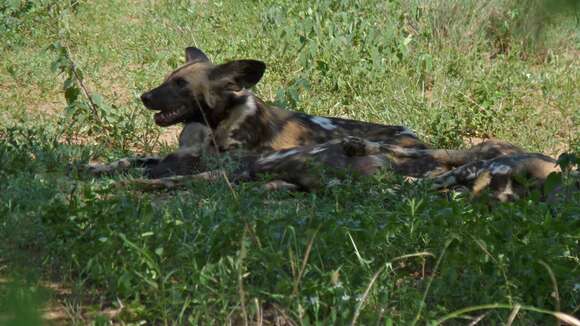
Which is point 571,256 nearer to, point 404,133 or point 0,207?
point 0,207

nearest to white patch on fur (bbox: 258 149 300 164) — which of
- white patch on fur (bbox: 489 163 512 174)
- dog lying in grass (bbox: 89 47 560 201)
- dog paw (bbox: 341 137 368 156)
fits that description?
dog lying in grass (bbox: 89 47 560 201)

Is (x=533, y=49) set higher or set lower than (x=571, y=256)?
lower

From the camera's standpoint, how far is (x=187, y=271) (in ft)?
10.2

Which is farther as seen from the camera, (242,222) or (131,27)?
(131,27)

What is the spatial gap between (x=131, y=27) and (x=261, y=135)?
422 centimetres

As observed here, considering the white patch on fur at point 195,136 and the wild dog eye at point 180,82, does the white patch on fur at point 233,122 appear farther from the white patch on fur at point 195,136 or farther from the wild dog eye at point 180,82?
the wild dog eye at point 180,82

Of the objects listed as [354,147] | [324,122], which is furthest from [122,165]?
[354,147]

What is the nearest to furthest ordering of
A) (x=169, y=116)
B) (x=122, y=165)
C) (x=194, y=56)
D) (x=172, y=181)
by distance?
(x=172, y=181), (x=122, y=165), (x=169, y=116), (x=194, y=56)

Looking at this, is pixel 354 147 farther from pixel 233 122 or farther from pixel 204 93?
pixel 204 93

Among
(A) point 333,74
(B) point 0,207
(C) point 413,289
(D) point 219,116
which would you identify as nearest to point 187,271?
(C) point 413,289

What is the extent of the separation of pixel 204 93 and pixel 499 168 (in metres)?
2.31

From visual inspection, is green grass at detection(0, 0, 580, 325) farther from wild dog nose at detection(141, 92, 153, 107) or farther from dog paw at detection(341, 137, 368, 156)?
dog paw at detection(341, 137, 368, 156)

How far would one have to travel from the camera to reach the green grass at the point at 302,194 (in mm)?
2967

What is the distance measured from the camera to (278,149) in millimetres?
6270
